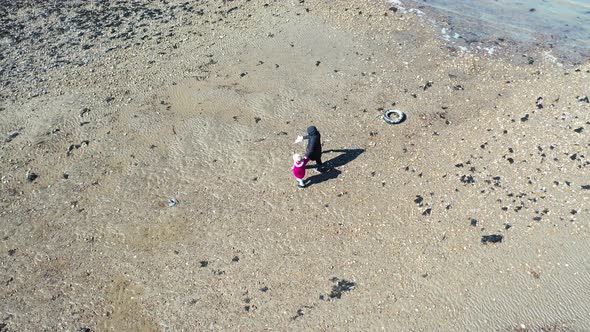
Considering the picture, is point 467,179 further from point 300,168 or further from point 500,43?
point 500,43

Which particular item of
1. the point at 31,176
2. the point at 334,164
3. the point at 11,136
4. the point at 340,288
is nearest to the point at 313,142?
the point at 334,164

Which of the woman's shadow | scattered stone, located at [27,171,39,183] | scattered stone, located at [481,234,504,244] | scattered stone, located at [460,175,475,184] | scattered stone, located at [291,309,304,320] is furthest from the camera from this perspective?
scattered stone, located at [27,171,39,183]

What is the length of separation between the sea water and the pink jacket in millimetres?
10361

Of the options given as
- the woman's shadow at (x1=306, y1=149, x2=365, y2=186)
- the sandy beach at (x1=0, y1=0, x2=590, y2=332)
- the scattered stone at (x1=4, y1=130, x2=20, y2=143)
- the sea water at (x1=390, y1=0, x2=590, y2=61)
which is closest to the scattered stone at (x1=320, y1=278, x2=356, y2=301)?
the sandy beach at (x1=0, y1=0, x2=590, y2=332)

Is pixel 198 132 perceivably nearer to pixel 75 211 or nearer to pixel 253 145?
pixel 253 145

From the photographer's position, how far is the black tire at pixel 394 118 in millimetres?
14633

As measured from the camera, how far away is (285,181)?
42.6 feet

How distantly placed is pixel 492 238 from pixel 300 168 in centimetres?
509

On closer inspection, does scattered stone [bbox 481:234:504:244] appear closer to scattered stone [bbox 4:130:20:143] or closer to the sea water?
the sea water

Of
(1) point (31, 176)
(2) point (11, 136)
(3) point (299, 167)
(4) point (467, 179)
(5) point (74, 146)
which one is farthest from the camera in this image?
(2) point (11, 136)

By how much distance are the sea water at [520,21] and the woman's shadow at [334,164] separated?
27.9 ft

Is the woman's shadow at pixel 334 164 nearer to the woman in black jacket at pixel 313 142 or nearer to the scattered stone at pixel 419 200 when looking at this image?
the woman in black jacket at pixel 313 142

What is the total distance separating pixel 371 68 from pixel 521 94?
5.23 meters

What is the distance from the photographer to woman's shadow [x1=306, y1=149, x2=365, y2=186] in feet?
42.5
